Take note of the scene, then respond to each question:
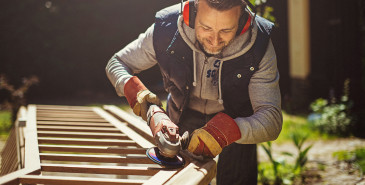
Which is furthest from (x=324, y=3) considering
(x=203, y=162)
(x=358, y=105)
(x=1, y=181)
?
(x=1, y=181)

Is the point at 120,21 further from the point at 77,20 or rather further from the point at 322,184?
the point at 322,184

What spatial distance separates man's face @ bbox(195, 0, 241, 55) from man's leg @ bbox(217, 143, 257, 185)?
2.46 feet

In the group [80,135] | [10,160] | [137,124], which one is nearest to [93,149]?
[80,135]

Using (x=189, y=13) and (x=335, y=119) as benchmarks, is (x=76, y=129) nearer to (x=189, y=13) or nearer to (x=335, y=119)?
(x=189, y=13)

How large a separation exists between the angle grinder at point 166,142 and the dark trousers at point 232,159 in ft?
1.70

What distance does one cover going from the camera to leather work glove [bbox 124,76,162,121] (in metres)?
2.29

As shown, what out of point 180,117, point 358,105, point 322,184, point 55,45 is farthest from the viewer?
point 55,45

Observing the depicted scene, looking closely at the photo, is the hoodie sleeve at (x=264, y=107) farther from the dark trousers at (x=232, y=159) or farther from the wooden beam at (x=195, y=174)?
the dark trousers at (x=232, y=159)

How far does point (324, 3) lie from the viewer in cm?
770

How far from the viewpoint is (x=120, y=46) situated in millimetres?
9844

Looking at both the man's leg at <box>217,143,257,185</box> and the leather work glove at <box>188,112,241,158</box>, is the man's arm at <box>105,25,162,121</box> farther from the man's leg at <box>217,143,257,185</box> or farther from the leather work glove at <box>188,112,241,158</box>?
the man's leg at <box>217,143,257,185</box>

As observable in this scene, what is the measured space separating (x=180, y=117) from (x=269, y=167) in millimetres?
1918

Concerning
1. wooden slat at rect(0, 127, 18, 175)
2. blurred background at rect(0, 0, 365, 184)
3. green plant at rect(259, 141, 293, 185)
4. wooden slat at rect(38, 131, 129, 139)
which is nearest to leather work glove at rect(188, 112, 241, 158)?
wooden slat at rect(38, 131, 129, 139)

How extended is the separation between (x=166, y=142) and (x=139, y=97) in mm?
461
